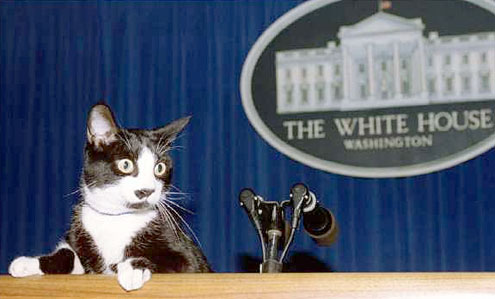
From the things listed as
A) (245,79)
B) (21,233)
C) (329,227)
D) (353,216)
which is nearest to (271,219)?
(329,227)

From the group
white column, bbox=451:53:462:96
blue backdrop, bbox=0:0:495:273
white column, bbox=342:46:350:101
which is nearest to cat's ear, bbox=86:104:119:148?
blue backdrop, bbox=0:0:495:273

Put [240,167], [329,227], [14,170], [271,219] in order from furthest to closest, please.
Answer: [14,170] < [240,167] < [329,227] < [271,219]

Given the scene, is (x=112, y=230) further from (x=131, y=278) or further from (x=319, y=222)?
(x=319, y=222)

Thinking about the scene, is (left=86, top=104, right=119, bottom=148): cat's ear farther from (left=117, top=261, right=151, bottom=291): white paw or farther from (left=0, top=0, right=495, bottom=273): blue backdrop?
(left=0, top=0, right=495, bottom=273): blue backdrop

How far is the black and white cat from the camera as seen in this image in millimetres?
1042

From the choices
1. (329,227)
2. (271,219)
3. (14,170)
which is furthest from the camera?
(14,170)

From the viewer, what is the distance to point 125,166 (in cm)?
106

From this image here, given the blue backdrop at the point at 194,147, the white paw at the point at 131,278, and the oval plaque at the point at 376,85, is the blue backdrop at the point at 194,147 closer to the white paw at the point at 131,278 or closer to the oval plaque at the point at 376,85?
the oval plaque at the point at 376,85

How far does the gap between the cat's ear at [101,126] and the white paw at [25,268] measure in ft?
0.65

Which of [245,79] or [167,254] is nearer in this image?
[167,254]

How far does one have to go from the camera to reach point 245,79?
1.94 m

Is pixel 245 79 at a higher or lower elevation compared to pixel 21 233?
higher

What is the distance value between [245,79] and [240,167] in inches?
9.6

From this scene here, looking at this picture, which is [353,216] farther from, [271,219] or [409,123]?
[271,219]
